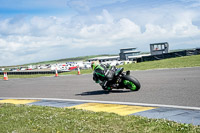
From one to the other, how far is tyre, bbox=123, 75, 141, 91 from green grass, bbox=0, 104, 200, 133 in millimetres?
3378

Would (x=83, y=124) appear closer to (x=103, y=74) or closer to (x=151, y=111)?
(x=151, y=111)

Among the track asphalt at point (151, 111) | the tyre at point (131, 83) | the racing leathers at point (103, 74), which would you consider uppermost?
the racing leathers at point (103, 74)

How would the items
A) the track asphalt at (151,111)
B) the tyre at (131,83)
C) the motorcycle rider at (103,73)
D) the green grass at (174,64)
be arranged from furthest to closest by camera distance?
the green grass at (174,64), the motorcycle rider at (103,73), the tyre at (131,83), the track asphalt at (151,111)

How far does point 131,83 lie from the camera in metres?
10.3

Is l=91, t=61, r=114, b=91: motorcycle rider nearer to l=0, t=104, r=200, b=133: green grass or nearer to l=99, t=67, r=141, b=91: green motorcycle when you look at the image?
l=99, t=67, r=141, b=91: green motorcycle

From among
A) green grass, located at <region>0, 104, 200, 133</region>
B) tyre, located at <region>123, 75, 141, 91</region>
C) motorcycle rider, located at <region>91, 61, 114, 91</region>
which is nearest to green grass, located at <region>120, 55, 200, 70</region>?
tyre, located at <region>123, 75, 141, 91</region>

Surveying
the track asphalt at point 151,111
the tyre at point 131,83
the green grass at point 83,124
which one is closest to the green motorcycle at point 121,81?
the tyre at point 131,83

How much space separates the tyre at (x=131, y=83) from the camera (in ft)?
33.7

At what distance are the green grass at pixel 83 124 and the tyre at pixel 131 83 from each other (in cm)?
338

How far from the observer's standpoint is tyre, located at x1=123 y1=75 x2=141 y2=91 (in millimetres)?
10281

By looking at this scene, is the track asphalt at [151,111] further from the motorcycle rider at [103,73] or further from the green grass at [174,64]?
the green grass at [174,64]

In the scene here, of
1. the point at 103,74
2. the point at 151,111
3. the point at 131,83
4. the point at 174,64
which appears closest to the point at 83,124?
the point at 151,111

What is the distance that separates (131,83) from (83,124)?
483cm

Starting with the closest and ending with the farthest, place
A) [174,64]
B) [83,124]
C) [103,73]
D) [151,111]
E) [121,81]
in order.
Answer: [83,124] → [151,111] → [121,81] → [103,73] → [174,64]
